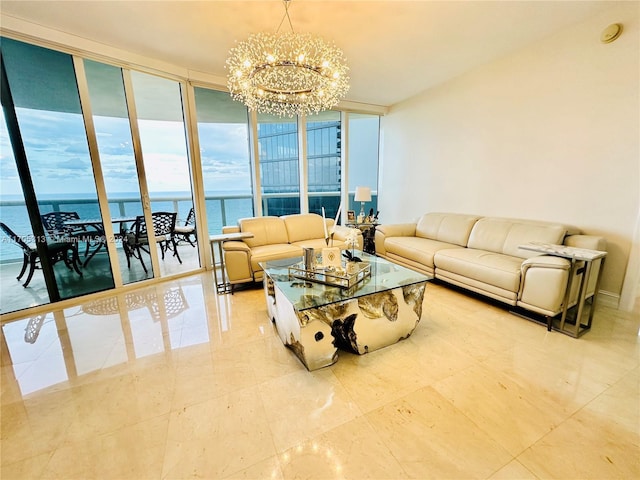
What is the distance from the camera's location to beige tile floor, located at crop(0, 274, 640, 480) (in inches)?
46.5

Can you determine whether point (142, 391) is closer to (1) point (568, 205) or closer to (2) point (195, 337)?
(2) point (195, 337)

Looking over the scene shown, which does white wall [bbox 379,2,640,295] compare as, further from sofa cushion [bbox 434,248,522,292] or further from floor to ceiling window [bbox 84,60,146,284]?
floor to ceiling window [bbox 84,60,146,284]

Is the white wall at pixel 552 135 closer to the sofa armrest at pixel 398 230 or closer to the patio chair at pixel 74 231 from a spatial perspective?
the sofa armrest at pixel 398 230

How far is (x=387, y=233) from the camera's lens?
3939 millimetres

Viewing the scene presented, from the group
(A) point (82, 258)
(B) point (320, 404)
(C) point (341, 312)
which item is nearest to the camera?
(B) point (320, 404)

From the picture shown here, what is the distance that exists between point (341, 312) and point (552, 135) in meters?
3.04

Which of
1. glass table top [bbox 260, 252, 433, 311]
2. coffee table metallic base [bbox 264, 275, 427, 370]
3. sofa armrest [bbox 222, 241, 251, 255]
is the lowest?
coffee table metallic base [bbox 264, 275, 427, 370]

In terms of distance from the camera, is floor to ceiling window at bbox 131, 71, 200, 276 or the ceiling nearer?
the ceiling

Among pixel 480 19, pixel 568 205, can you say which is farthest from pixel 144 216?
pixel 568 205

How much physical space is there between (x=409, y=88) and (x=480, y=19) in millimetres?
1781

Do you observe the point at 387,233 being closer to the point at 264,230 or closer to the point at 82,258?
the point at 264,230

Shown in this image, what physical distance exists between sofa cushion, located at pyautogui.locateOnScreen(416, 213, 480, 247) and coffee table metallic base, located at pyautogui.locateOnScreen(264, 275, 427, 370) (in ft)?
5.64

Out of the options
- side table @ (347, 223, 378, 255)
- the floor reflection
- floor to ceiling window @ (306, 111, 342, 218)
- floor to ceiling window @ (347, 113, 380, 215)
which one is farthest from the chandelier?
floor to ceiling window @ (347, 113, 380, 215)

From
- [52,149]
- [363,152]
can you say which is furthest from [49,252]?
[363,152]
